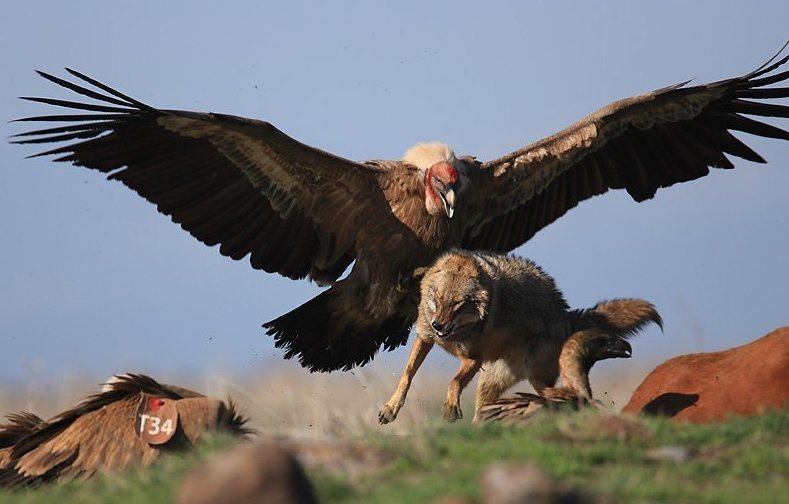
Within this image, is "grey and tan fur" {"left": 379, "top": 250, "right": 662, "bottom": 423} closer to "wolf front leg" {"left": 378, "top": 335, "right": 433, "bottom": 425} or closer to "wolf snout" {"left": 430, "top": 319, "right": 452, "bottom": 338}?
"wolf snout" {"left": 430, "top": 319, "right": 452, "bottom": 338}

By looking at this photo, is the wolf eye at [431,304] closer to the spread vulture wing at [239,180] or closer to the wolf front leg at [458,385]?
the wolf front leg at [458,385]

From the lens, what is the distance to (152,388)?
21.2ft

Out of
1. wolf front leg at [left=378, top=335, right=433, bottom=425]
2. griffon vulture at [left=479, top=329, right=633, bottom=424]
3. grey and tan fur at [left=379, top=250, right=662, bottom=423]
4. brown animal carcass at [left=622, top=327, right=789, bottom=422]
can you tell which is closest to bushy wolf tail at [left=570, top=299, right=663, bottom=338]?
grey and tan fur at [left=379, top=250, right=662, bottom=423]

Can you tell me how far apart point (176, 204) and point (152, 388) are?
2798mm

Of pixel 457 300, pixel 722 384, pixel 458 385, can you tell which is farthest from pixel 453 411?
pixel 722 384

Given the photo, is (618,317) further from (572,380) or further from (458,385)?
(458,385)

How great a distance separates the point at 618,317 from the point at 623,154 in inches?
106

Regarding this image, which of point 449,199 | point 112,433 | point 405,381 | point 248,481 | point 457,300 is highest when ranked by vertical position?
point 449,199

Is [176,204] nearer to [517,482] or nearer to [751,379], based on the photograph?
[751,379]

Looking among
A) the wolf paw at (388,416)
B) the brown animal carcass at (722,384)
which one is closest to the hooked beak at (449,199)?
the wolf paw at (388,416)

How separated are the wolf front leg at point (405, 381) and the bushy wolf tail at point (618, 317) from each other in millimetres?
1105

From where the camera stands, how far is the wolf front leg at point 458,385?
7.84 metres

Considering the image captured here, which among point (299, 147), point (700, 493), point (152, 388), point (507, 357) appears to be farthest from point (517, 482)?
point (299, 147)

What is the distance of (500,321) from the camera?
7.60 meters
